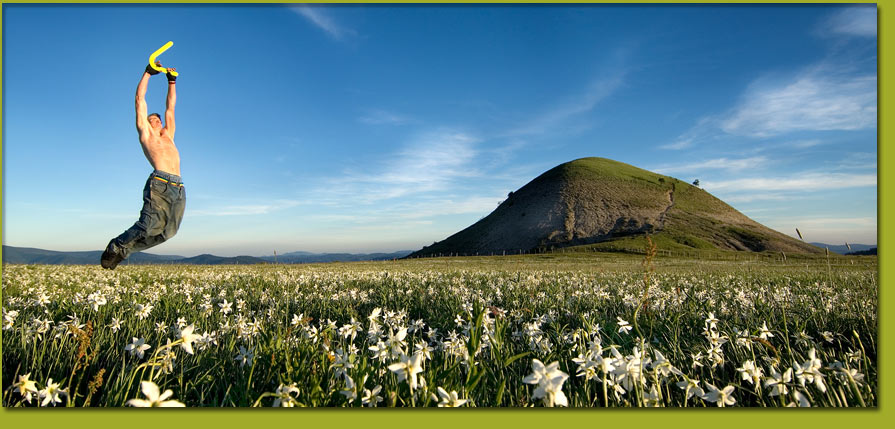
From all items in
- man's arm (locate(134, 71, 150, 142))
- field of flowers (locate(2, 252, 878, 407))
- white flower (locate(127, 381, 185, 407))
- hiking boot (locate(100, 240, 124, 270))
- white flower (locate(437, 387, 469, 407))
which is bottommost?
field of flowers (locate(2, 252, 878, 407))

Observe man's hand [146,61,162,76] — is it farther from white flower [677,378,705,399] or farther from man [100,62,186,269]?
white flower [677,378,705,399]

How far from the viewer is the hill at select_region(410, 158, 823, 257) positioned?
110m

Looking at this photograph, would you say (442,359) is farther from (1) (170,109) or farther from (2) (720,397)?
(1) (170,109)

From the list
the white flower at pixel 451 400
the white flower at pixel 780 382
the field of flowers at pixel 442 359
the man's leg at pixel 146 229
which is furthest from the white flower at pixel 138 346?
the white flower at pixel 780 382

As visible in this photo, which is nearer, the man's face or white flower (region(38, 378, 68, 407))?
white flower (region(38, 378, 68, 407))

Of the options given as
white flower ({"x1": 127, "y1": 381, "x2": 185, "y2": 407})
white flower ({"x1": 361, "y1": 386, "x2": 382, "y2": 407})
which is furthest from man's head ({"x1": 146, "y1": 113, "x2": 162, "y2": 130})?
white flower ({"x1": 361, "y1": 386, "x2": 382, "y2": 407})

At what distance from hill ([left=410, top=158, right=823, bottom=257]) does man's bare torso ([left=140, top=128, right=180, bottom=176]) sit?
105 meters

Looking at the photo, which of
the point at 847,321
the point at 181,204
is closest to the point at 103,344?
the point at 181,204

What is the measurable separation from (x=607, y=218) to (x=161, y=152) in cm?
13555

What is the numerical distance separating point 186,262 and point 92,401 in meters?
26.4

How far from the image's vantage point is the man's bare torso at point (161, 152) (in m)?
4.04

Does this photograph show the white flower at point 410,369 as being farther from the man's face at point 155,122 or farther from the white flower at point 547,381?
the man's face at point 155,122

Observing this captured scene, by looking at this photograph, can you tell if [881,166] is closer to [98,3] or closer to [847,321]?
[847,321]

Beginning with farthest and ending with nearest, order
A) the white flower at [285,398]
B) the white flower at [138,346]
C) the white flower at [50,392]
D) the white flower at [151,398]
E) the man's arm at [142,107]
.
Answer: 1. the man's arm at [142,107]
2. the white flower at [138,346]
3. the white flower at [50,392]
4. the white flower at [285,398]
5. the white flower at [151,398]
